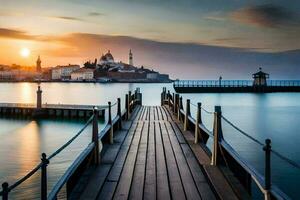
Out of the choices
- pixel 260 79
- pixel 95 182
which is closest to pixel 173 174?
pixel 95 182

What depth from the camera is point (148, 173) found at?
778cm

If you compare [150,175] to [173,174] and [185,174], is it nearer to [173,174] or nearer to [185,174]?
[173,174]

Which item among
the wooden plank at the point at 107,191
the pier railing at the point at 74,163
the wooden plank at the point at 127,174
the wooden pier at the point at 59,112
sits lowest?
the wooden pier at the point at 59,112

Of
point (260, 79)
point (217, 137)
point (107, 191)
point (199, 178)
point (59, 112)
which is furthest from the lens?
point (260, 79)

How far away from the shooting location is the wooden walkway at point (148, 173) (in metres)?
6.42

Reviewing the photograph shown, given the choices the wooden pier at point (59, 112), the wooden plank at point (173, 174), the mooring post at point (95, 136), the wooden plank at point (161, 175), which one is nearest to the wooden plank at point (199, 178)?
the wooden plank at point (173, 174)

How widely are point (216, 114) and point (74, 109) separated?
111ft

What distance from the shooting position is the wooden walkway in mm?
6422

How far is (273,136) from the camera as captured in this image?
31.7 meters

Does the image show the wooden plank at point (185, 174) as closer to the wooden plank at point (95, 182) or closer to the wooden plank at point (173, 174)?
the wooden plank at point (173, 174)

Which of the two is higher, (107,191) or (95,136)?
(95,136)

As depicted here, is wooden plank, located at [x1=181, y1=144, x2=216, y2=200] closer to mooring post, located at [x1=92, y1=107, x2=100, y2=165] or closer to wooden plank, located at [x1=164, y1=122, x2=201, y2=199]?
wooden plank, located at [x1=164, y1=122, x2=201, y2=199]

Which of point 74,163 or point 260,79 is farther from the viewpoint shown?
point 260,79

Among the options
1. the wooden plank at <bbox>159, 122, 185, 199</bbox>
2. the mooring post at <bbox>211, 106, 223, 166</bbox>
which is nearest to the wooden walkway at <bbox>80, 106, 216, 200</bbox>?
the wooden plank at <bbox>159, 122, 185, 199</bbox>
